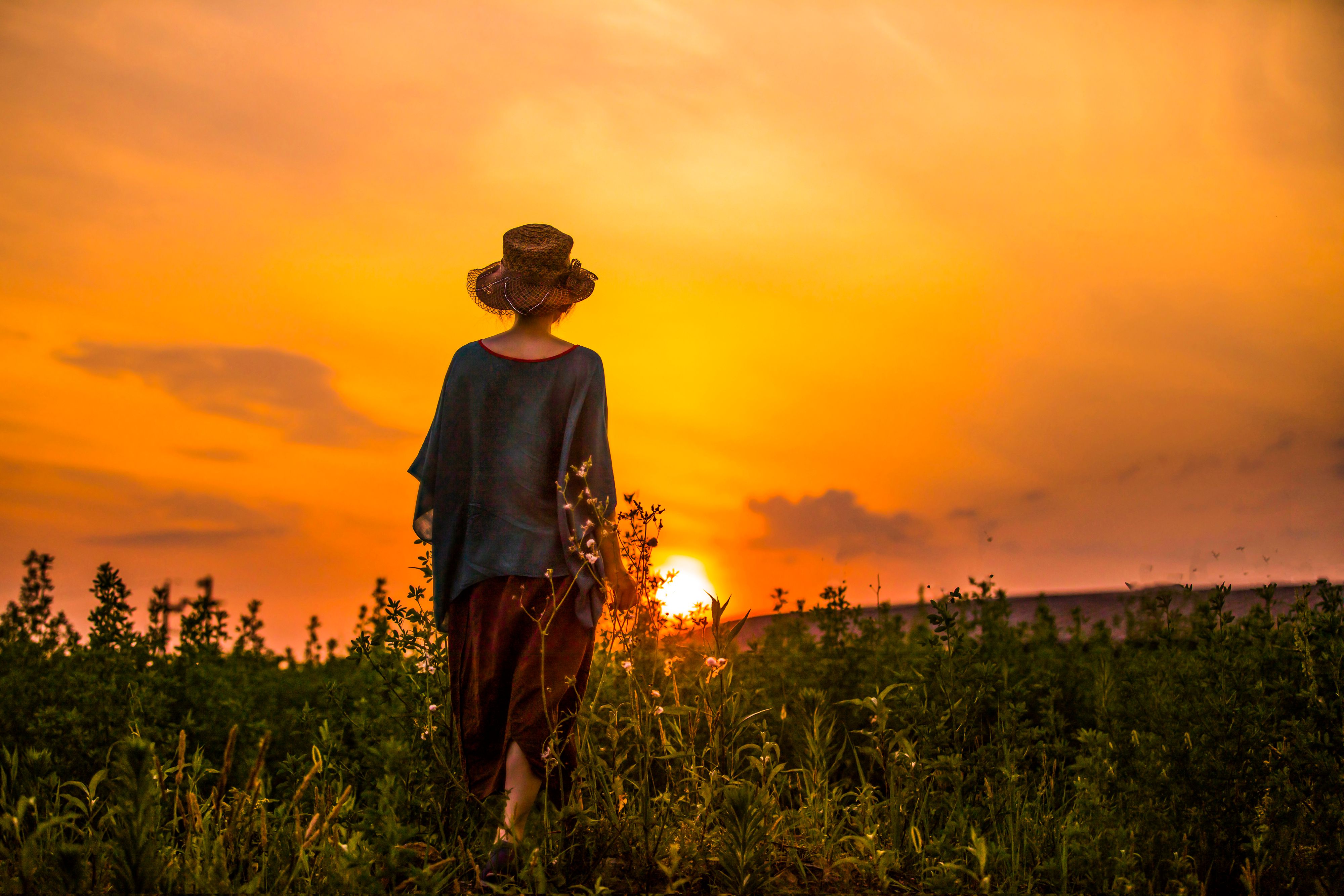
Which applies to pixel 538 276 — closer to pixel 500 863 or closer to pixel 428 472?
pixel 428 472

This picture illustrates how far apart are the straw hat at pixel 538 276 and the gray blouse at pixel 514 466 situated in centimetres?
23

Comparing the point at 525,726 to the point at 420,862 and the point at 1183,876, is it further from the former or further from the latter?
the point at 1183,876

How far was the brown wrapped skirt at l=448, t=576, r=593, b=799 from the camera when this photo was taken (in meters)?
3.97

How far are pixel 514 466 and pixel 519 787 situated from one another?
129 cm

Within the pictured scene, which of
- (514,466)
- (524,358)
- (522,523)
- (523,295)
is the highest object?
(523,295)

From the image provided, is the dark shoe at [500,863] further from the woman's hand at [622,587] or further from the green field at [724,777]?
the woman's hand at [622,587]

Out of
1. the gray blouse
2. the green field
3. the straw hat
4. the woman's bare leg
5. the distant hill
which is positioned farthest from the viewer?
the distant hill

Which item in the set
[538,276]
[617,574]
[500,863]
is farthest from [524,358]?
[500,863]

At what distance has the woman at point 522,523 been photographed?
13.2 ft

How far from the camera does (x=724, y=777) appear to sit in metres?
3.94

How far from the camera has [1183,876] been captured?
4238 millimetres

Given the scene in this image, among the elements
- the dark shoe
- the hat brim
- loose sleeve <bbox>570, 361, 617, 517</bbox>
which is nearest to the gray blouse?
loose sleeve <bbox>570, 361, 617, 517</bbox>

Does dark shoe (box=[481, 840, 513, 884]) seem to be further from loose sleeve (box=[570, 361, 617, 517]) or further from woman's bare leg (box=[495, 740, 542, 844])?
loose sleeve (box=[570, 361, 617, 517])

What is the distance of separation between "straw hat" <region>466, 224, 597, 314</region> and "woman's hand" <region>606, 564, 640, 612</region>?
1201 mm
